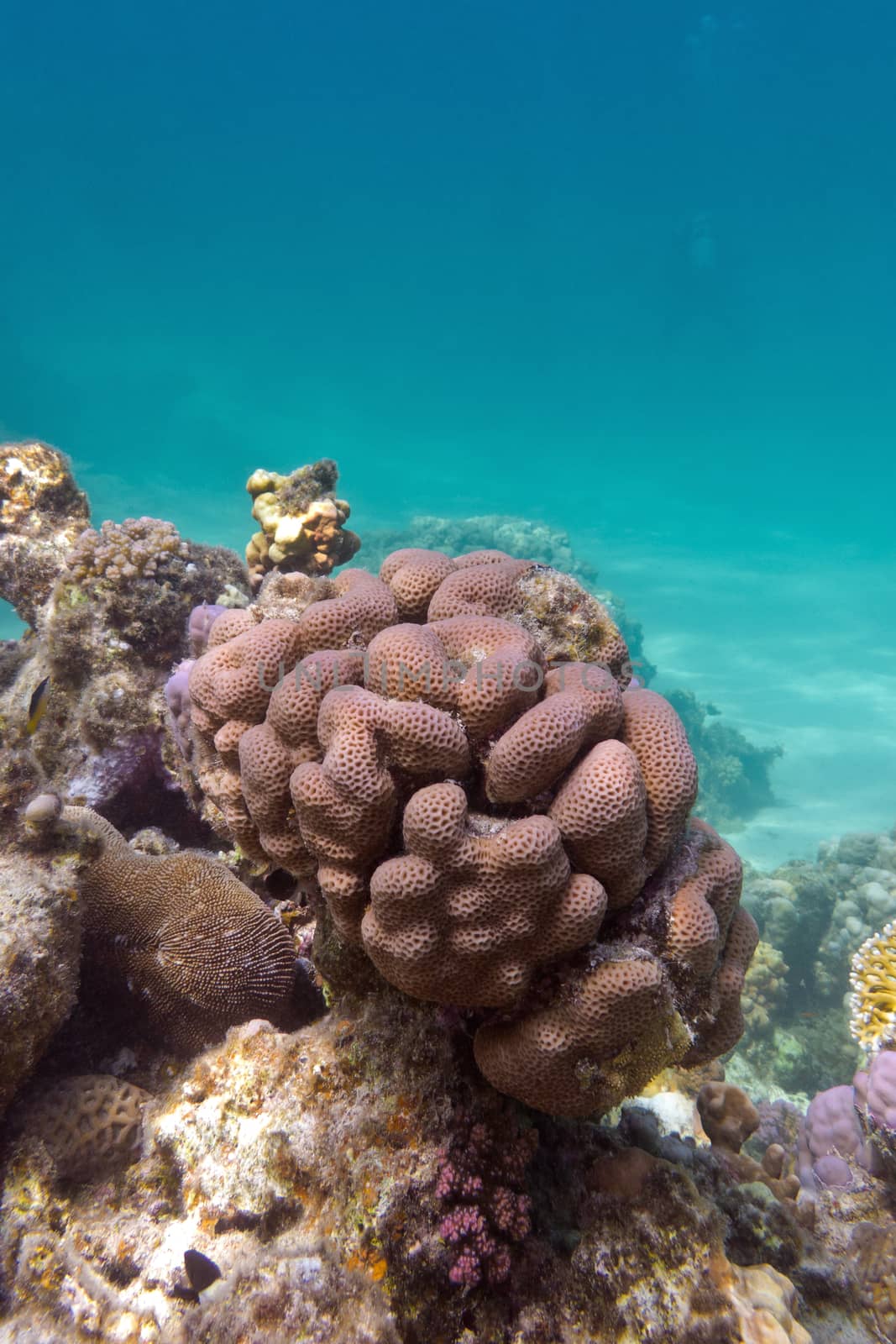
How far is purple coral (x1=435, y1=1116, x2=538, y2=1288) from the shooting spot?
7.94 feet

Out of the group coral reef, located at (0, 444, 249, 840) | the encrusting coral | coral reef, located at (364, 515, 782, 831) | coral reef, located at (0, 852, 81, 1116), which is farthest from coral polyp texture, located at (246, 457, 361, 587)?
coral reef, located at (364, 515, 782, 831)

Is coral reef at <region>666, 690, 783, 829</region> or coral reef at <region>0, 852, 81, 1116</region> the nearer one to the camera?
coral reef at <region>0, 852, 81, 1116</region>

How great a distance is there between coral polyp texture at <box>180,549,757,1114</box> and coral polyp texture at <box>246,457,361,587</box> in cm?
312

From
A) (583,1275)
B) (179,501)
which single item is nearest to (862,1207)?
(583,1275)

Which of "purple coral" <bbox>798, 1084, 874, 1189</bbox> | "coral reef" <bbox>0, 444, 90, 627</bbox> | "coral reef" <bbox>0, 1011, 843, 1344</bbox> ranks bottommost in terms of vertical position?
"coral reef" <bbox>0, 1011, 843, 1344</bbox>

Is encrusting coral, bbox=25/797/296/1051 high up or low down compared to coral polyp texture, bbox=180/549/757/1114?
down

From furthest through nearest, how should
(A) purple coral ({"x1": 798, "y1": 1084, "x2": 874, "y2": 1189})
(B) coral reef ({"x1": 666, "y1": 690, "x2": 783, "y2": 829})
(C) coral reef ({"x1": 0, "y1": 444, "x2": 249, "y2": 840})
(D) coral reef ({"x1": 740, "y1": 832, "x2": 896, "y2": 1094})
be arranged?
(B) coral reef ({"x1": 666, "y1": 690, "x2": 783, "y2": 829})
(D) coral reef ({"x1": 740, "y1": 832, "x2": 896, "y2": 1094})
(C) coral reef ({"x1": 0, "y1": 444, "x2": 249, "y2": 840})
(A) purple coral ({"x1": 798, "y1": 1084, "x2": 874, "y2": 1189})

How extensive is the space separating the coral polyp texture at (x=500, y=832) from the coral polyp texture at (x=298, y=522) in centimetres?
312

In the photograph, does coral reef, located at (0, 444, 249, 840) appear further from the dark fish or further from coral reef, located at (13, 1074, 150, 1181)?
the dark fish

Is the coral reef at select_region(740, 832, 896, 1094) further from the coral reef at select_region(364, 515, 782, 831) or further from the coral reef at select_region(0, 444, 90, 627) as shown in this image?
the coral reef at select_region(0, 444, 90, 627)

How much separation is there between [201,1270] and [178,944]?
1367mm

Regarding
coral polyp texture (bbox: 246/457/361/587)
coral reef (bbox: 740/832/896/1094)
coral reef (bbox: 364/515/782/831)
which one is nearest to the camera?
coral polyp texture (bbox: 246/457/361/587)

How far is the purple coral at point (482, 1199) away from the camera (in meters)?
Answer: 2.42

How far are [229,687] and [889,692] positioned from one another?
31.2m
